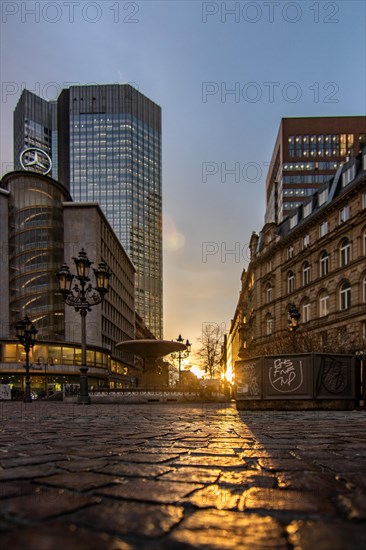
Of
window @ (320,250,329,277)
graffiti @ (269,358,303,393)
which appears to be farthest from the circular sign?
graffiti @ (269,358,303,393)

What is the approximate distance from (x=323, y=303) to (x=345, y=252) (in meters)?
5.32

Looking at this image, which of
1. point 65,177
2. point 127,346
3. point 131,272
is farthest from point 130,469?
point 65,177

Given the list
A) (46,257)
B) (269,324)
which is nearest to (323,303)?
(269,324)

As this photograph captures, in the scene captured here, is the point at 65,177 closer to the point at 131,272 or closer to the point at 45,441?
the point at 131,272

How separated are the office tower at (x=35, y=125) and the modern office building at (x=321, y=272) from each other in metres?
152

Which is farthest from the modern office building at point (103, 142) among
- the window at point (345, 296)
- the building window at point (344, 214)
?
the window at point (345, 296)

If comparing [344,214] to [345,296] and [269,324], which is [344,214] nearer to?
[345,296]

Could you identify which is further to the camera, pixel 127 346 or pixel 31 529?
pixel 127 346

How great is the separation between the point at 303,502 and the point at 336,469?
1.17 m

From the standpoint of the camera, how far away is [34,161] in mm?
72500

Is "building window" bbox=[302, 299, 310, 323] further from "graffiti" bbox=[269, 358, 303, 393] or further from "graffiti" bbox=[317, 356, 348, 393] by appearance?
"graffiti" bbox=[269, 358, 303, 393]

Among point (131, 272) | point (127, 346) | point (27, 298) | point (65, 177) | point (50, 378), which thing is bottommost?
point (50, 378)

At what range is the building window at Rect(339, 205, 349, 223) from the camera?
111 ft

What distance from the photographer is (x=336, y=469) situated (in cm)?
348
